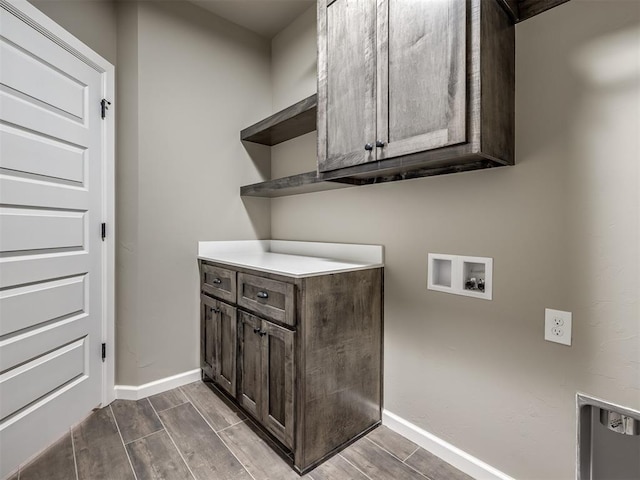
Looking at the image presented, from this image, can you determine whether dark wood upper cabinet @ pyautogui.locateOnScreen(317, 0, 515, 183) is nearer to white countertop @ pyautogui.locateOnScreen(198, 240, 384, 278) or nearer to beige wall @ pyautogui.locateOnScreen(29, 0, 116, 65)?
white countertop @ pyautogui.locateOnScreen(198, 240, 384, 278)

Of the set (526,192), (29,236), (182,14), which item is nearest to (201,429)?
(29,236)

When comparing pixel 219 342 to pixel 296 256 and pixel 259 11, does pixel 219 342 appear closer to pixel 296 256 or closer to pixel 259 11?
pixel 296 256

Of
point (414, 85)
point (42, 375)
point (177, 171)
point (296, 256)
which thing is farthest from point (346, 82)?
point (42, 375)

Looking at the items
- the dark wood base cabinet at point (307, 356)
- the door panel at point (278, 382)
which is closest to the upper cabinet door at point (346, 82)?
the dark wood base cabinet at point (307, 356)

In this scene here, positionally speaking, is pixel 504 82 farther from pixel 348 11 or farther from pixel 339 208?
pixel 339 208

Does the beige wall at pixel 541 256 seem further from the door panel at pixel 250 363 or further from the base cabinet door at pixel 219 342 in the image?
the base cabinet door at pixel 219 342

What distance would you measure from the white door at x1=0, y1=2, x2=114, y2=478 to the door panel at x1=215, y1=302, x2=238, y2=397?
2.29 feet

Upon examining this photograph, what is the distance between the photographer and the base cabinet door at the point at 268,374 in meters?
1.48

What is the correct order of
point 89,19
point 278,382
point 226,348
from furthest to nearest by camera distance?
point 226,348 < point 89,19 < point 278,382

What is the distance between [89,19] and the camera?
72.9 inches

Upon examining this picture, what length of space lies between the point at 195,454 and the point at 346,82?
189 cm

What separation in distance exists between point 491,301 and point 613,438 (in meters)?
0.56

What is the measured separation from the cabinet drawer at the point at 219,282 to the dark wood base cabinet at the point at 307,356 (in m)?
0.02

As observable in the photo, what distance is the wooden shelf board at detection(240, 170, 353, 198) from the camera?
1838 millimetres
